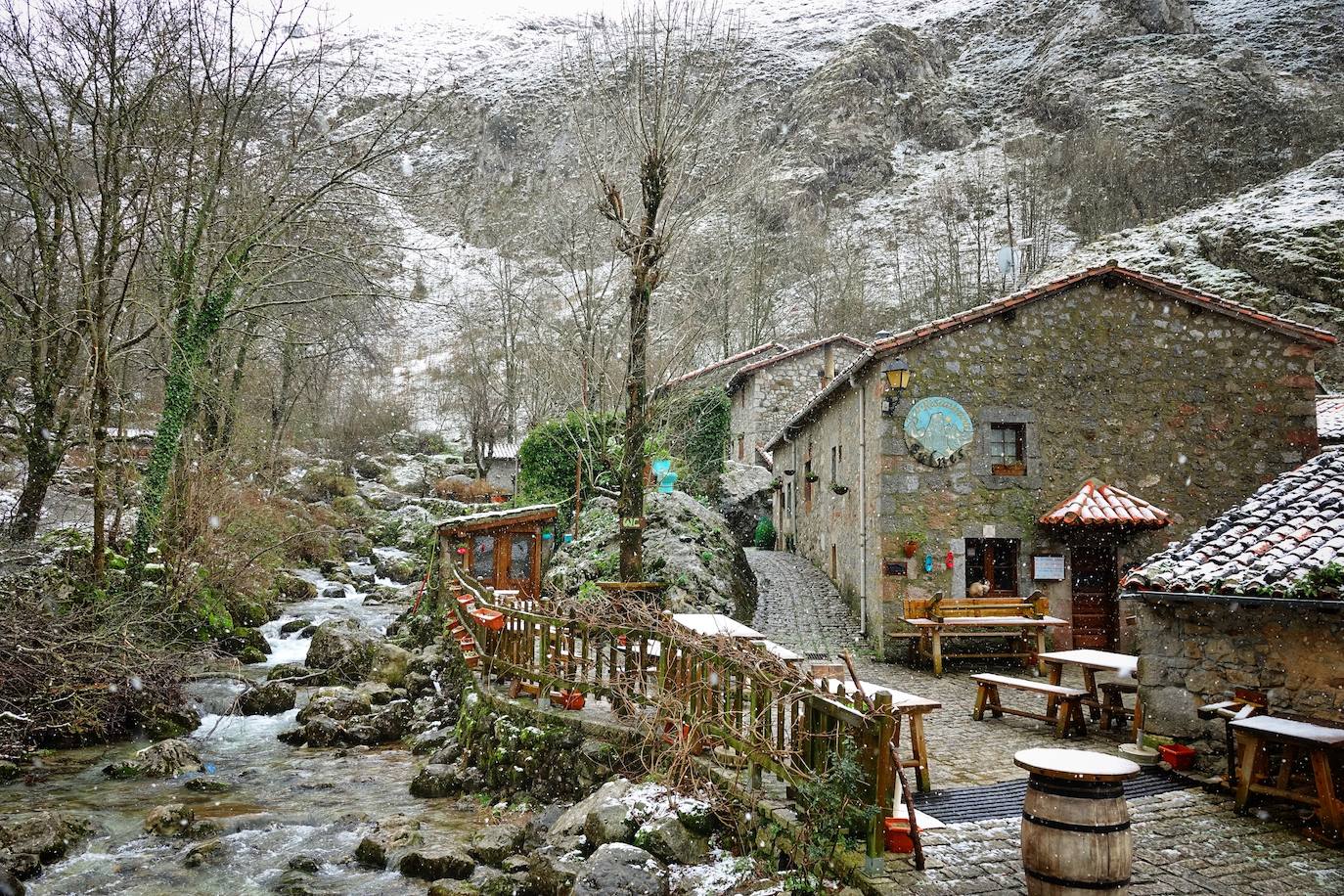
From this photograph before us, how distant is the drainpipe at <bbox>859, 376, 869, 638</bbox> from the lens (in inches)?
530

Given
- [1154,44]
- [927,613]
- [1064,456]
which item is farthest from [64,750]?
[1154,44]

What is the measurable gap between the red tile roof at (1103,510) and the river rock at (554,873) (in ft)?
30.8

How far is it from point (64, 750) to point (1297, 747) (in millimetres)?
12543

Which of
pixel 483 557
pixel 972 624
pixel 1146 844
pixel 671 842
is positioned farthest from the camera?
pixel 483 557

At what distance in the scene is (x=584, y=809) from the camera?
21.2 feet

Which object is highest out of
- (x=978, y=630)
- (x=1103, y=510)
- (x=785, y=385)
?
(x=785, y=385)

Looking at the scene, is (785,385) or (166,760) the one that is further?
(785,385)

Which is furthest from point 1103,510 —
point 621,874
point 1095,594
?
point 621,874

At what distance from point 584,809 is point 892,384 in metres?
8.27

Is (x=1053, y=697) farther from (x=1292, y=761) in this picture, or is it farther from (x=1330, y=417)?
(x=1330, y=417)

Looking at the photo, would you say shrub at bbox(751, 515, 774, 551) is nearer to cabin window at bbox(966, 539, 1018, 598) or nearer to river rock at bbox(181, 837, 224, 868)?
cabin window at bbox(966, 539, 1018, 598)

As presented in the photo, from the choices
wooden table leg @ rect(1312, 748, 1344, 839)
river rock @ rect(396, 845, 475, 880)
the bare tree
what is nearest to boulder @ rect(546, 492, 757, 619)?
the bare tree

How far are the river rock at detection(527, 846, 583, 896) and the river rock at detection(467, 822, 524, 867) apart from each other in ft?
2.32

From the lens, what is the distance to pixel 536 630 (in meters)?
9.26
